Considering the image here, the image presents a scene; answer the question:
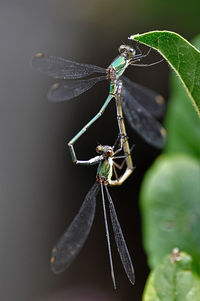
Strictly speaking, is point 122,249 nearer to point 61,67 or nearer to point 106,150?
point 106,150

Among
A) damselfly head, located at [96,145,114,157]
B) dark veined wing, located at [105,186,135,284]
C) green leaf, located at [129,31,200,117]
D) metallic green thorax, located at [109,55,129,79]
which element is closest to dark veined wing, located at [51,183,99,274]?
dark veined wing, located at [105,186,135,284]

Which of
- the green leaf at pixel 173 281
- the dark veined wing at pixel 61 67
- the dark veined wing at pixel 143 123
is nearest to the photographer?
the green leaf at pixel 173 281

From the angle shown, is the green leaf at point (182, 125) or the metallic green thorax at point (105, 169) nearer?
the metallic green thorax at point (105, 169)

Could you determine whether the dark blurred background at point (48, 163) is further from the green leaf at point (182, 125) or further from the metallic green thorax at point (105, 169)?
the metallic green thorax at point (105, 169)

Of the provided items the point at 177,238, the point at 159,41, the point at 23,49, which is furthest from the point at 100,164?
the point at 23,49

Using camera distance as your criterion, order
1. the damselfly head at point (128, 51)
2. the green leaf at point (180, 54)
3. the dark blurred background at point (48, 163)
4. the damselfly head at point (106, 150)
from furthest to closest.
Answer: the dark blurred background at point (48, 163) → the damselfly head at point (128, 51) → the damselfly head at point (106, 150) → the green leaf at point (180, 54)

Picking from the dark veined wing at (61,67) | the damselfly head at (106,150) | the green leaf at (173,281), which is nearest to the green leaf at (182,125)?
the dark veined wing at (61,67)

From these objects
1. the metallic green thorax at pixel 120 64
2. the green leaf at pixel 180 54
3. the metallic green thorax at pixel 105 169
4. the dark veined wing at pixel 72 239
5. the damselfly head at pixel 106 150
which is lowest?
the dark veined wing at pixel 72 239

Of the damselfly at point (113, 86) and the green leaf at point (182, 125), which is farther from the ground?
the damselfly at point (113, 86)
